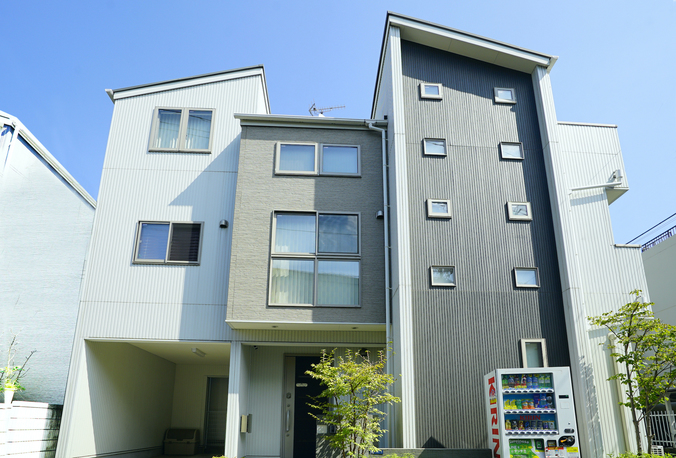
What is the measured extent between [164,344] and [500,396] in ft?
24.3

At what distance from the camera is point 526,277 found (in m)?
10.1

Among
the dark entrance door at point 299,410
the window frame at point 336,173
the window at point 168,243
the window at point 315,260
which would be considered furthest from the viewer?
the dark entrance door at point 299,410

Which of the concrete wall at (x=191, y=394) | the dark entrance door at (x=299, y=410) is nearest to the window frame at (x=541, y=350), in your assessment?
the dark entrance door at (x=299, y=410)

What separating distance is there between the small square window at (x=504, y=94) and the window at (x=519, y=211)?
268 cm

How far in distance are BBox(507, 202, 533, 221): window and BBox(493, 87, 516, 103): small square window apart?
2.68 meters

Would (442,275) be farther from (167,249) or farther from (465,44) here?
(167,249)

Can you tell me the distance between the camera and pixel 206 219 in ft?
37.8

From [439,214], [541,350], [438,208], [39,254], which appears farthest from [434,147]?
[39,254]

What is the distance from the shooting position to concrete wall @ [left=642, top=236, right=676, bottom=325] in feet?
57.9

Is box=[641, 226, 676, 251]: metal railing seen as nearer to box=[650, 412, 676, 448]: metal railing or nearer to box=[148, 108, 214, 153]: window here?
box=[650, 412, 676, 448]: metal railing

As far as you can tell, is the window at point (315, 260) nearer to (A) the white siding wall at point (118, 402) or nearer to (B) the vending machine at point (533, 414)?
(B) the vending machine at point (533, 414)

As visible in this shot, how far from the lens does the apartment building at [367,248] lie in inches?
380

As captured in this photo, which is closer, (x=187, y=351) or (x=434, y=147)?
(x=434, y=147)

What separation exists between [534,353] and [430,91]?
6270 mm
